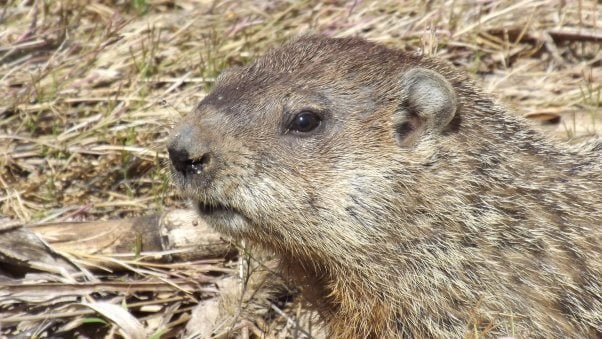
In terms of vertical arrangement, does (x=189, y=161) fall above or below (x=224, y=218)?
above

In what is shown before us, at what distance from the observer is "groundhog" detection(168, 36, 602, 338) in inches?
149

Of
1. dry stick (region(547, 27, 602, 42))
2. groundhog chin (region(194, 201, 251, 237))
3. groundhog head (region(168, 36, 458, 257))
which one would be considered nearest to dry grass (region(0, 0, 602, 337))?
dry stick (region(547, 27, 602, 42))

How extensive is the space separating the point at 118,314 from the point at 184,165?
1.10 m

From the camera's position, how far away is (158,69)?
6.19 meters

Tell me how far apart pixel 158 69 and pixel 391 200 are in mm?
2805

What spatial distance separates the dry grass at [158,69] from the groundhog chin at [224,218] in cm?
105

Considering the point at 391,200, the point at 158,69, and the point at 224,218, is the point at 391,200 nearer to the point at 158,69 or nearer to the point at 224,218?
the point at 224,218

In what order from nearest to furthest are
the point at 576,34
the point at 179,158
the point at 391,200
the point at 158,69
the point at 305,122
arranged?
the point at 179,158 → the point at 391,200 → the point at 305,122 → the point at 158,69 → the point at 576,34

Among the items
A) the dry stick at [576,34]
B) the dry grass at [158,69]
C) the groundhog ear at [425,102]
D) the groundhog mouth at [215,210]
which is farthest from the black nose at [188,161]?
the dry stick at [576,34]

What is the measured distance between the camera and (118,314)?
176 inches

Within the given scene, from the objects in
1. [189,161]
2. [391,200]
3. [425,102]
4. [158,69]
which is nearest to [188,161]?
[189,161]

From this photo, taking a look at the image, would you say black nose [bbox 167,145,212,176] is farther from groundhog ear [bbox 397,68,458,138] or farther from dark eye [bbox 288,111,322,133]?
groundhog ear [bbox 397,68,458,138]

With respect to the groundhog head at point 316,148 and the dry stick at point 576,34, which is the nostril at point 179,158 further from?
the dry stick at point 576,34

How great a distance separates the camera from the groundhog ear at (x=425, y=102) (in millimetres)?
3898
